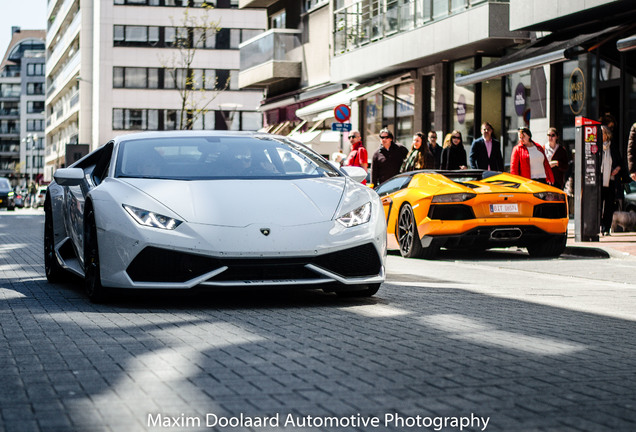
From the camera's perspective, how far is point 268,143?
9062mm

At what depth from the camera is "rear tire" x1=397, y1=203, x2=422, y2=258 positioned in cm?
1437

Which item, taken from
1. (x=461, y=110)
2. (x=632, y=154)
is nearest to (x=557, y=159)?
(x=632, y=154)

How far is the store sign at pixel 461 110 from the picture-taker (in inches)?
1091

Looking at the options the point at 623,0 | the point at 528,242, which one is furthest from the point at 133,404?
the point at 623,0

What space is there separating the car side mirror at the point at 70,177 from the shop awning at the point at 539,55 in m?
12.9

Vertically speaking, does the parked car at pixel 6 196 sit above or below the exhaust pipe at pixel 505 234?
above

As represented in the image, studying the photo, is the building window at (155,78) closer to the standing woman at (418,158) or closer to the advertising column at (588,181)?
the standing woman at (418,158)

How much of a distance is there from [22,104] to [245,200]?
17583cm

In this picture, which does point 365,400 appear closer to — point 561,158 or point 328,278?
point 328,278

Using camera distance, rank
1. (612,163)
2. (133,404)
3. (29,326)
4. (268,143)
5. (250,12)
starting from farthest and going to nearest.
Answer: (250,12), (612,163), (268,143), (29,326), (133,404)

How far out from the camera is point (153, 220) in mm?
7609

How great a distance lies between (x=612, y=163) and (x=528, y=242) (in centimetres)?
440

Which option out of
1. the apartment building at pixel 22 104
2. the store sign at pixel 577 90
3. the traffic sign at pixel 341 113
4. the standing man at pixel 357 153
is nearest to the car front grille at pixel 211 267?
the standing man at pixel 357 153

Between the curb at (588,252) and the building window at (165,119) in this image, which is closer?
the curb at (588,252)
